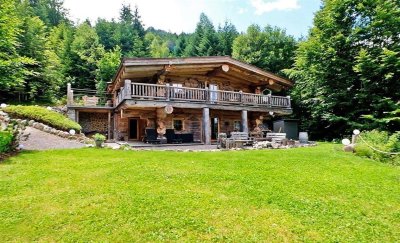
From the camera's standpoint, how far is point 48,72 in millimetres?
24469

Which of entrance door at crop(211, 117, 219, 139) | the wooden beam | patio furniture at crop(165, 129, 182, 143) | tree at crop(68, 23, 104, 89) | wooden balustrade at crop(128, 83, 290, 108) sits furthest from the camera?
tree at crop(68, 23, 104, 89)

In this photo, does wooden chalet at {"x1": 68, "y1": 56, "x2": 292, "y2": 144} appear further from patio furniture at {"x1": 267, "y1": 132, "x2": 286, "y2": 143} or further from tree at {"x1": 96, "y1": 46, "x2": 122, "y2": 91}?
tree at {"x1": 96, "y1": 46, "x2": 122, "y2": 91}

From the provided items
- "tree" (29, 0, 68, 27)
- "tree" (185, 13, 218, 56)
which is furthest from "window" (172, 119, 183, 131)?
"tree" (29, 0, 68, 27)

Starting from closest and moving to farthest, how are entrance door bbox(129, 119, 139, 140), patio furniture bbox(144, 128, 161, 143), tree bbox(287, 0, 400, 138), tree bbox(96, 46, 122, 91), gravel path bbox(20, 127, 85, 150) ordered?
gravel path bbox(20, 127, 85, 150) < patio furniture bbox(144, 128, 161, 143) < tree bbox(287, 0, 400, 138) < entrance door bbox(129, 119, 139, 140) < tree bbox(96, 46, 122, 91)

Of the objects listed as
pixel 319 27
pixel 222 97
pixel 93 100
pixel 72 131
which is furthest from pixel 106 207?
pixel 319 27

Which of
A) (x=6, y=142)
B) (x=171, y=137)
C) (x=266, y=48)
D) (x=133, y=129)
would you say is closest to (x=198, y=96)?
(x=171, y=137)

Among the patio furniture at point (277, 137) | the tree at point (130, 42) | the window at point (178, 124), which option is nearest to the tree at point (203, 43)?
the tree at point (130, 42)

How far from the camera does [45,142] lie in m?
11.2

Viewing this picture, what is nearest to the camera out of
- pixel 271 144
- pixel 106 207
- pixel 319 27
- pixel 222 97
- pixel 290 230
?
pixel 290 230

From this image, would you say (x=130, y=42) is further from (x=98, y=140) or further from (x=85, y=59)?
(x=98, y=140)

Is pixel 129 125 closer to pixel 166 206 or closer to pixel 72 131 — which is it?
pixel 72 131

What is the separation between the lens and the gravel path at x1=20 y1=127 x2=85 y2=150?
1039 cm

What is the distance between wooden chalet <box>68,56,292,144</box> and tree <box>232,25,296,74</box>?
26.6 feet

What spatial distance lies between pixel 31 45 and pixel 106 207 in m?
24.8
